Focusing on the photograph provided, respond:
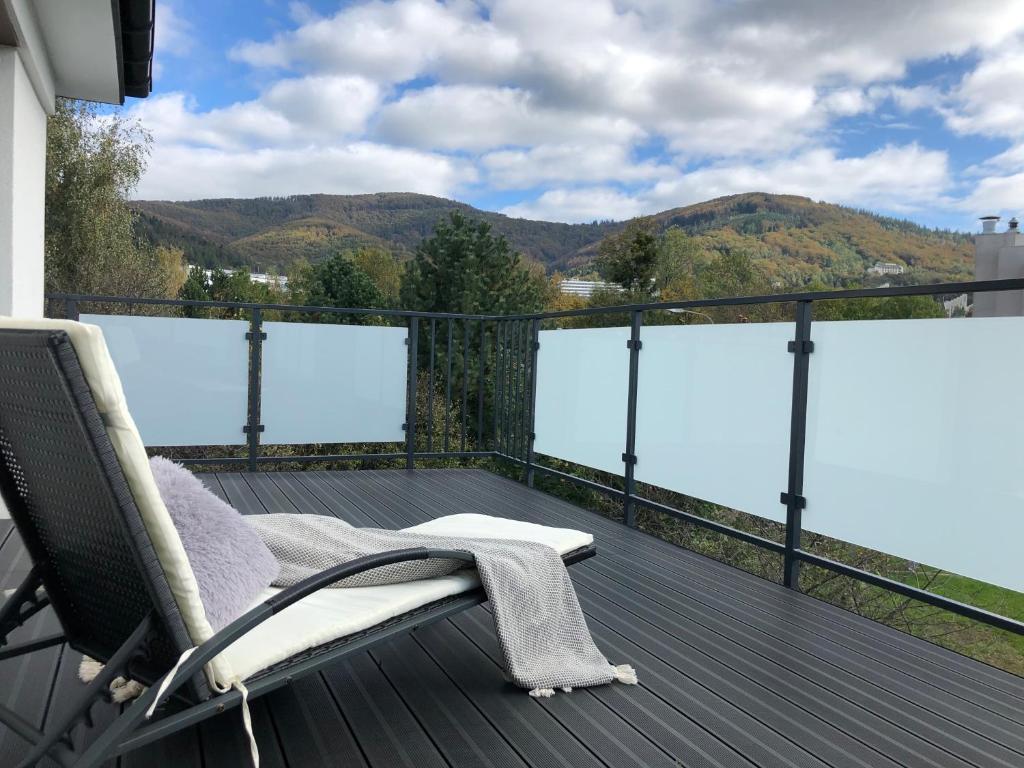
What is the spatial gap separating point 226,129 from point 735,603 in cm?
4675

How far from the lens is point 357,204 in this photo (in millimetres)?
38875

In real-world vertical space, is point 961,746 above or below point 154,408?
below

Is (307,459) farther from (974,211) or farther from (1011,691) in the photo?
(974,211)

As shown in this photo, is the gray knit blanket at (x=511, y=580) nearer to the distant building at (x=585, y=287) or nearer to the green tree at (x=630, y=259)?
the distant building at (x=585, y=287)

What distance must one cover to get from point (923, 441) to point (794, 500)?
2.13 ft

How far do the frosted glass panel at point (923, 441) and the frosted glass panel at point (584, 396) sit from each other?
143 cm

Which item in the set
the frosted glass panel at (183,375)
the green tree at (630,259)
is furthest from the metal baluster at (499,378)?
the green tree at (630,259)

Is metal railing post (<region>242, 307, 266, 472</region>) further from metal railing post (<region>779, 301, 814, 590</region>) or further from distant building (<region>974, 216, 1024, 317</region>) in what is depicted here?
distant building (<region>974, 216, 1024, 317</region>)

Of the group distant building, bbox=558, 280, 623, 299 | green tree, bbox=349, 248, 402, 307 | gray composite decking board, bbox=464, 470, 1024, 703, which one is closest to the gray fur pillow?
gray composite decking board, bbox=464, 470, 1024, 703

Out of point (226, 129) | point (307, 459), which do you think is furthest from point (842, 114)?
point (307, 459)

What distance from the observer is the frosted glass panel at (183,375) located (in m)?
5.21

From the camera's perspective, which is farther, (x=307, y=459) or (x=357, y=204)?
(x=357, y=204)

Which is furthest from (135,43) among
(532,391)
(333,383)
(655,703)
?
(655,703)

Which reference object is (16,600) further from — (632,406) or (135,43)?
(135,43)
